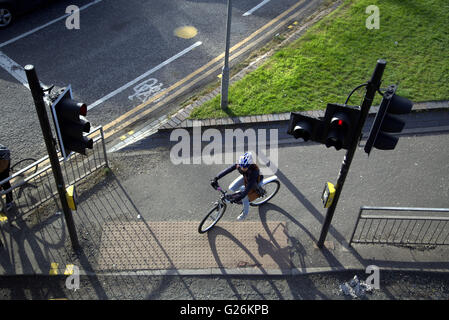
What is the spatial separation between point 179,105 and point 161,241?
13.4ft

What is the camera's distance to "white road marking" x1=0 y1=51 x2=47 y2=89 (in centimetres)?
1145

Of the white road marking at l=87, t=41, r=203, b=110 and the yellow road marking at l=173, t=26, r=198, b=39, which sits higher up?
the yellow road marking at l=173, t=26, r=198, b=39

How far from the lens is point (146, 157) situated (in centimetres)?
973

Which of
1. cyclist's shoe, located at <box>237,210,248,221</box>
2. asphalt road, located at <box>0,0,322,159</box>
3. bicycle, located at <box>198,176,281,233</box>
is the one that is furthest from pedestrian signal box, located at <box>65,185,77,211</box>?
asphalt road, located at <box>0,0,322,159</box>

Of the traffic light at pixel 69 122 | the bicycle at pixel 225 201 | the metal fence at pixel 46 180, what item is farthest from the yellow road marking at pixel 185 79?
the traffic light at pixel 69 122

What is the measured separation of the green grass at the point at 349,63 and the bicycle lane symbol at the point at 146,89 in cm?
149

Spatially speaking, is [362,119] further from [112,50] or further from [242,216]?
[112,50]

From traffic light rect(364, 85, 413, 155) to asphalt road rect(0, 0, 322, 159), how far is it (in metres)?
6.16

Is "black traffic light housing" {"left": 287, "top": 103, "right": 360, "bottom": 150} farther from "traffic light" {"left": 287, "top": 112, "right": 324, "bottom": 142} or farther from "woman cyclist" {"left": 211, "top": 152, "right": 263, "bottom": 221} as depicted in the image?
"woman cyclist" {"left": 211, "top": 152, "right": 263, "bottom": 221}

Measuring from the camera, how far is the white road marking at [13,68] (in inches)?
451

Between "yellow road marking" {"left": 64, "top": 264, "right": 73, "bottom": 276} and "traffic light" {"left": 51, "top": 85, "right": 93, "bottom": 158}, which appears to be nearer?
"traffic light" {"left": 51, "top": 85, "right": 93, "bottom": 158}

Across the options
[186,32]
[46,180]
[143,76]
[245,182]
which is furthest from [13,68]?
[245,182]

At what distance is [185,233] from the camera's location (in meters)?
8.31

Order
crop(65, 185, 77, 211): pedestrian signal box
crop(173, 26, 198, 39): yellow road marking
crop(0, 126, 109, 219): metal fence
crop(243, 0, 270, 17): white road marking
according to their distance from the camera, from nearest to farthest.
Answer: crop(65, 185, 77, 211): pedestrian signal box
crop(0, 126, 109, 219): metal fence
crop(173, 26, 198, 39): yellow road marking
crop(243, 0, 270, 17): white road marking
